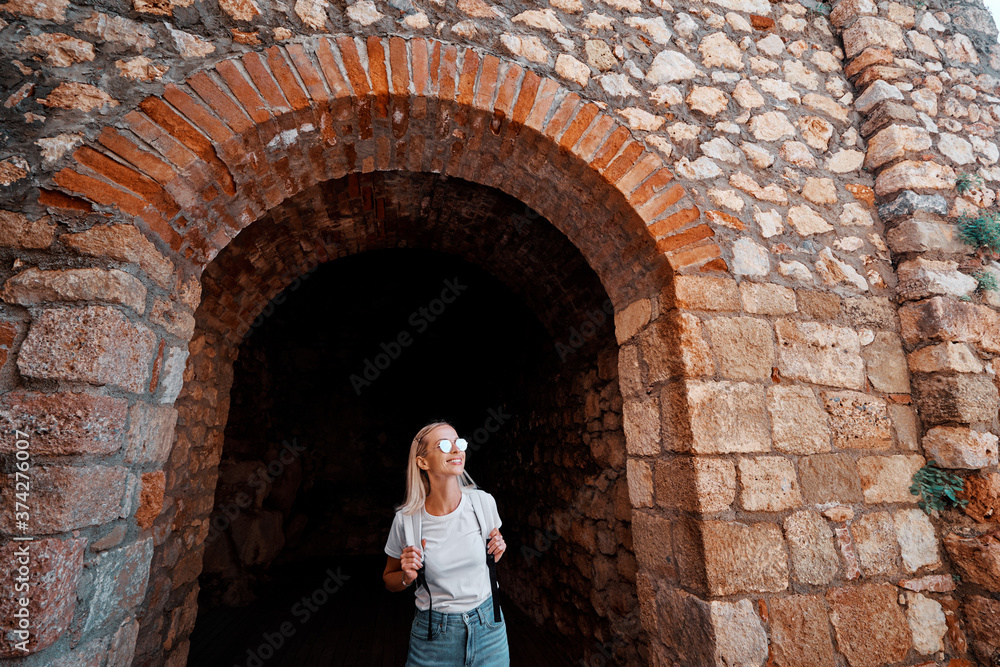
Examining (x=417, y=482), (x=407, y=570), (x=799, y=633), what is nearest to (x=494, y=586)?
(x=407, y=570)

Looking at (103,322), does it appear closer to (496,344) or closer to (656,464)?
(656,464)

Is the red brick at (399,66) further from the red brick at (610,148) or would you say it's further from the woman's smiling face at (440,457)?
the woman's smiling face at (440,457)

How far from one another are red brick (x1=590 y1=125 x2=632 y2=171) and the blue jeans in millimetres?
1776

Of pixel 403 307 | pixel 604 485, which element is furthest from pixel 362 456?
pixel 604 485

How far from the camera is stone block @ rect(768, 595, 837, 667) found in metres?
1.64

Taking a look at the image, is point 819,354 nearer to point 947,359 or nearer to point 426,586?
point 947,359

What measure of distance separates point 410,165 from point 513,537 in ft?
11.7

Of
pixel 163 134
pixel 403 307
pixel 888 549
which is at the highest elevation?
pixel 403 307

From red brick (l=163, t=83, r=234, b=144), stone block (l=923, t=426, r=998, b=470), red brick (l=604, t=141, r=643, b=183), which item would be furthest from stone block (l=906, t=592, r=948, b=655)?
red brick (l=163, t=83, r=234, b=144)

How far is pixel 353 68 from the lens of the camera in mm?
1715

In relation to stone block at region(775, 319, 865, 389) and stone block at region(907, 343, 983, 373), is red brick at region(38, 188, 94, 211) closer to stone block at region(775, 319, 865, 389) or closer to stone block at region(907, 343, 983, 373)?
stone block at region(775, 319, 865, 389)

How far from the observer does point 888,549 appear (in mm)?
1840

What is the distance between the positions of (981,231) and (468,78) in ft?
8.18

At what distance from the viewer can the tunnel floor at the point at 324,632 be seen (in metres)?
3.36
